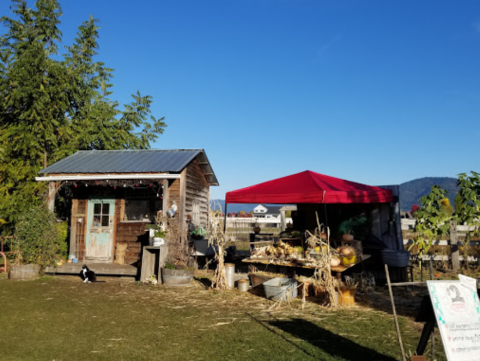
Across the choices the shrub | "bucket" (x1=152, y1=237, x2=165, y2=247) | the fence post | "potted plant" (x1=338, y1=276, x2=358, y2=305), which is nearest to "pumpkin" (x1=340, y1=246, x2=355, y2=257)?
"potted plant" (x1=338, y1=276, x2=358, y2=305)

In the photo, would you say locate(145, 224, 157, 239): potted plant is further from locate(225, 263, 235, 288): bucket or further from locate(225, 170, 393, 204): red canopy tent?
locate(225, 263, 235, 288): bucket

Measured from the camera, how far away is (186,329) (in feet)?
18.7

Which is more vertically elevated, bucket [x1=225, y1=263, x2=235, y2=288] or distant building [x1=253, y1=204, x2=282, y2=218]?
distant building [x1=253, y1=204, x2=282, y2=218]

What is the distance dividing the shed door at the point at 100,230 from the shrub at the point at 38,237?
1.25 meters

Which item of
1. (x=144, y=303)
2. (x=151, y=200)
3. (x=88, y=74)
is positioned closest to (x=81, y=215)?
(x=151, y=200)

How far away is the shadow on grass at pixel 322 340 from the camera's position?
14.7ft

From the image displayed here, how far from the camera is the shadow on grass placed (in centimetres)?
448

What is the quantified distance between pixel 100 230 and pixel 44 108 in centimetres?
674

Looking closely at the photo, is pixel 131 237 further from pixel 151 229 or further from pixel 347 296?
pixel 347 296

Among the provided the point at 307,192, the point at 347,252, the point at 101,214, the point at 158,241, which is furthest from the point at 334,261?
the point at 101,214

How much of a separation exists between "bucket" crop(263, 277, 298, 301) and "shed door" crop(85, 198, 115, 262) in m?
6.63

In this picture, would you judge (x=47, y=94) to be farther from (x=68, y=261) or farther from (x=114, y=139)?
(x=68, y=261)

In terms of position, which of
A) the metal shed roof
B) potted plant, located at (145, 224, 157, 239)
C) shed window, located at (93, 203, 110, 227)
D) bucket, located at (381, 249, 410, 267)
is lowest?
bucket, located at (381, 249, 410, 267)

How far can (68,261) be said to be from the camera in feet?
38.7
